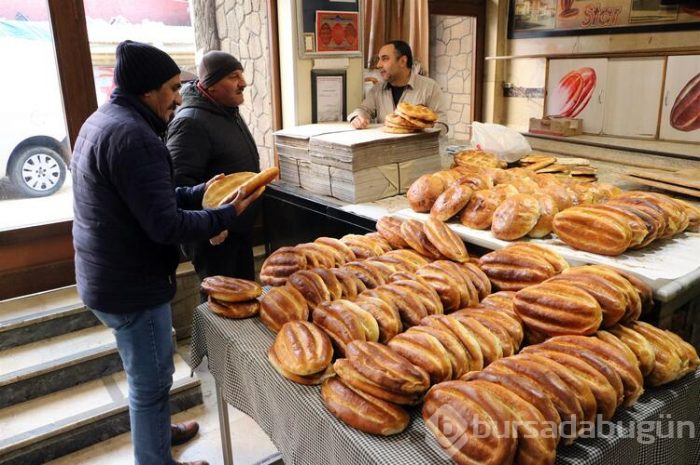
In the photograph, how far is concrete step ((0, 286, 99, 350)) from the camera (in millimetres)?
3244

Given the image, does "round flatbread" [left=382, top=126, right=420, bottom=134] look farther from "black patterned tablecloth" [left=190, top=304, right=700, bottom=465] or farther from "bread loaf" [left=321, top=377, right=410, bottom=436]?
"bread loaf" [left=321, top=377, right=410, bottom=436]

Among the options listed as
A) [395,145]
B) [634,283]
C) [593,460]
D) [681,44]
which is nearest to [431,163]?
[395,145]

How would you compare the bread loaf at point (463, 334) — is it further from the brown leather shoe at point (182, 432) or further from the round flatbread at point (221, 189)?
the brown leather shoe at point (182, 432)

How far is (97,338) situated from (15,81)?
6.01ft

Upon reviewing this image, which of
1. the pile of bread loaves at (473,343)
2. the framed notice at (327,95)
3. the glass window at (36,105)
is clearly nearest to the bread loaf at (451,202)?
the pile of bread loaves at (473,343)

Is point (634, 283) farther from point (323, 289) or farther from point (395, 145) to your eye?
point (395, 145)

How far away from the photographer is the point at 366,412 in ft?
4.04

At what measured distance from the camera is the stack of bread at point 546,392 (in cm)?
108

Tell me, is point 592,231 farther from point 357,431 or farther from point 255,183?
point 255,183

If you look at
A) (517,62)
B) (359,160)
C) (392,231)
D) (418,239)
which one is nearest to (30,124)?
(359,160)

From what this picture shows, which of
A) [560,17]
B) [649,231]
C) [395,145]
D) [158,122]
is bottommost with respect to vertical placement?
[649,231]

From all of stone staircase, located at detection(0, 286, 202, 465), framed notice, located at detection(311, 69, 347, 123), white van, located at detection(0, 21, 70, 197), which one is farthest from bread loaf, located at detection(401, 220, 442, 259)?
white van, located at detection(0, 21, 70, 197)

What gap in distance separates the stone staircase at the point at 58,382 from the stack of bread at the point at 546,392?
246 cm

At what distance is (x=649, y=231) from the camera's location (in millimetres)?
1772
